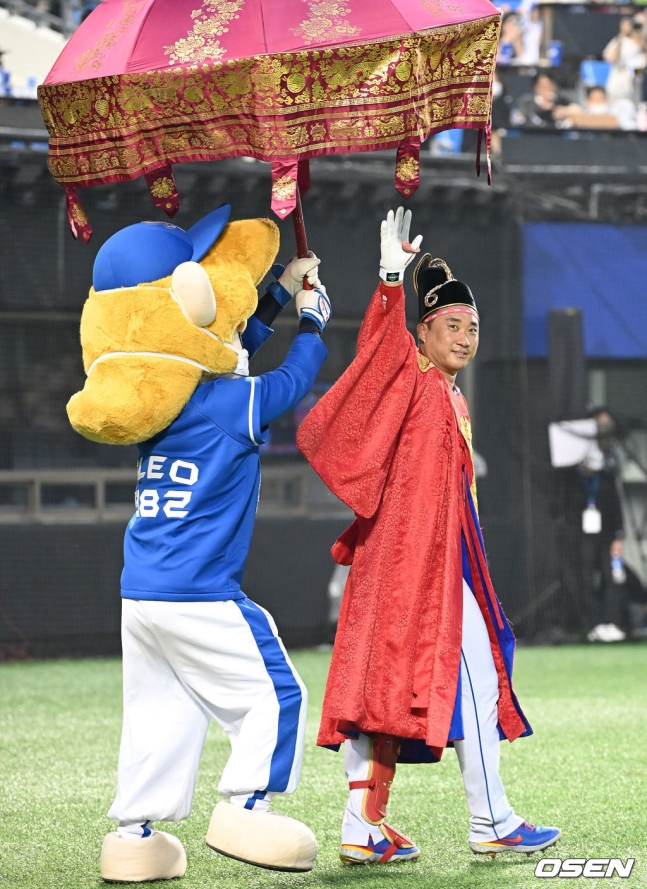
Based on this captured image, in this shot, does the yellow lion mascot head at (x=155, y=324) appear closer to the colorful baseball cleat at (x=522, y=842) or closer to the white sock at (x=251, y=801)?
the white sock at (x=251, y=801)

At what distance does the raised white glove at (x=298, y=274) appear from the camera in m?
3.20

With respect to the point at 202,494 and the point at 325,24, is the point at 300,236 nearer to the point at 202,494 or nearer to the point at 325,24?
the point at 325,24

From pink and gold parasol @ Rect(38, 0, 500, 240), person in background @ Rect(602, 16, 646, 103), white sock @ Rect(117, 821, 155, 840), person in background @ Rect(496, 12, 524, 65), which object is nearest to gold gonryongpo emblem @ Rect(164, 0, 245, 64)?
pink and gold parasol @ Rect(38, 0, 500, 240)

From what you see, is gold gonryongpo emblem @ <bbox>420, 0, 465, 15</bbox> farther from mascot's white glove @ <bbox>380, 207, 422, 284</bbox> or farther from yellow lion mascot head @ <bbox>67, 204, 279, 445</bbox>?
yellow lion mascot head @ <bbox>67, 204, 279, 445</bbox>

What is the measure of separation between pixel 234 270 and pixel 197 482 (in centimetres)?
52

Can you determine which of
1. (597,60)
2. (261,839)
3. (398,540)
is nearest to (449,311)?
(398,540)

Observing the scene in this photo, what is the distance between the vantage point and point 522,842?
3182 mm

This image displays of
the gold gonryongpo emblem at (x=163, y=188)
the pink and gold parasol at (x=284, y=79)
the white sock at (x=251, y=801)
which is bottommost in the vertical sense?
the white sock at (x=251, y=801)

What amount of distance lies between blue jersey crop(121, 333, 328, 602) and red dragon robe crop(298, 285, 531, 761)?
34 cm

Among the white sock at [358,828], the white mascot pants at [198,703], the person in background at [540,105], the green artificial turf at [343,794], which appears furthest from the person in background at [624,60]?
the white mascot pants at [198,703]

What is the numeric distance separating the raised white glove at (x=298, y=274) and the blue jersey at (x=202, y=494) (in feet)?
1.22

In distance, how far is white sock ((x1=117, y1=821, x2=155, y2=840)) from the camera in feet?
9.53

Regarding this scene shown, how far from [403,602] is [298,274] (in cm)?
88

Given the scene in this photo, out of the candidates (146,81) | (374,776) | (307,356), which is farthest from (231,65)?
(374,776)
